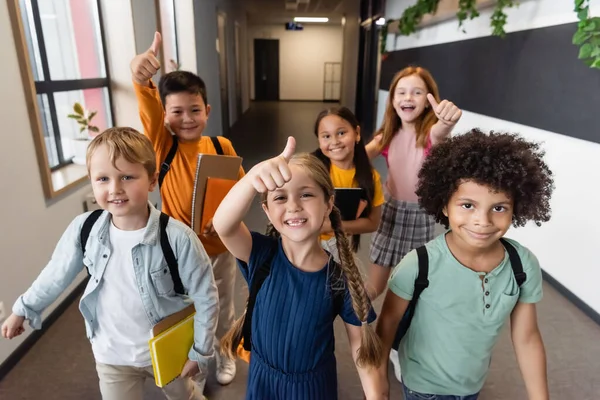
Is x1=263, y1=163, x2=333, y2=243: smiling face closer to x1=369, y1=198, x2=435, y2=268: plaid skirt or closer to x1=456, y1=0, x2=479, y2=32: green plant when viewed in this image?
x1=369, y1=198, x2=435, y2=268: plaid skirt

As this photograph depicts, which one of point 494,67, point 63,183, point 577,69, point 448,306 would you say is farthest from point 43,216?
point 494,67

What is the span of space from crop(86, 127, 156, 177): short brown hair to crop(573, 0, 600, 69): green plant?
246 cm

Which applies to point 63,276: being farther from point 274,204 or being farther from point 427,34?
point 427,34

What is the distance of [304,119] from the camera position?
36.7ft

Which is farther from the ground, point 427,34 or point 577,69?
point 427,34

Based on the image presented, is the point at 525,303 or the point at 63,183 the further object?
the point at 63,183

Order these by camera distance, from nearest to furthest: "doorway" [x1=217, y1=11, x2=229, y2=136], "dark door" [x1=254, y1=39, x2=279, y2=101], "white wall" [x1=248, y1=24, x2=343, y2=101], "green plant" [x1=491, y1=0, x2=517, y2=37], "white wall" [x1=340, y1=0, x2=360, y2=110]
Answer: "green plant" [x1=491, y1=0, x2=517, y2=37] < "doorway" [x1=217, y1=11, x2=229, y2=136] < "white wall" [x1=340, y1=0, x2=360, y2=110] < "white wall" [x1=248, y1=24, x2=343, y2=101] < "dark door" [x1=254, y1=39, x2=279, y2=101]

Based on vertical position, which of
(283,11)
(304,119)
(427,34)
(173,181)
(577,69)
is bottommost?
(304,119)

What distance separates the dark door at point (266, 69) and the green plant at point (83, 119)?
14.6 m

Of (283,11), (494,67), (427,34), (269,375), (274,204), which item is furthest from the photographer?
(283,11)

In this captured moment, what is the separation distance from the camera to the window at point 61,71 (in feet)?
7.61

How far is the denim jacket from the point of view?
1.21 m

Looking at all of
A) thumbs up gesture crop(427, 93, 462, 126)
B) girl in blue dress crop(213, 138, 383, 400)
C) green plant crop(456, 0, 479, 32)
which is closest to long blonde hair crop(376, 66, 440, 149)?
thumbs up gesture crop(427, 93, 462, 126)

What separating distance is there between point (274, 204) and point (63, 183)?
220 centimetres
